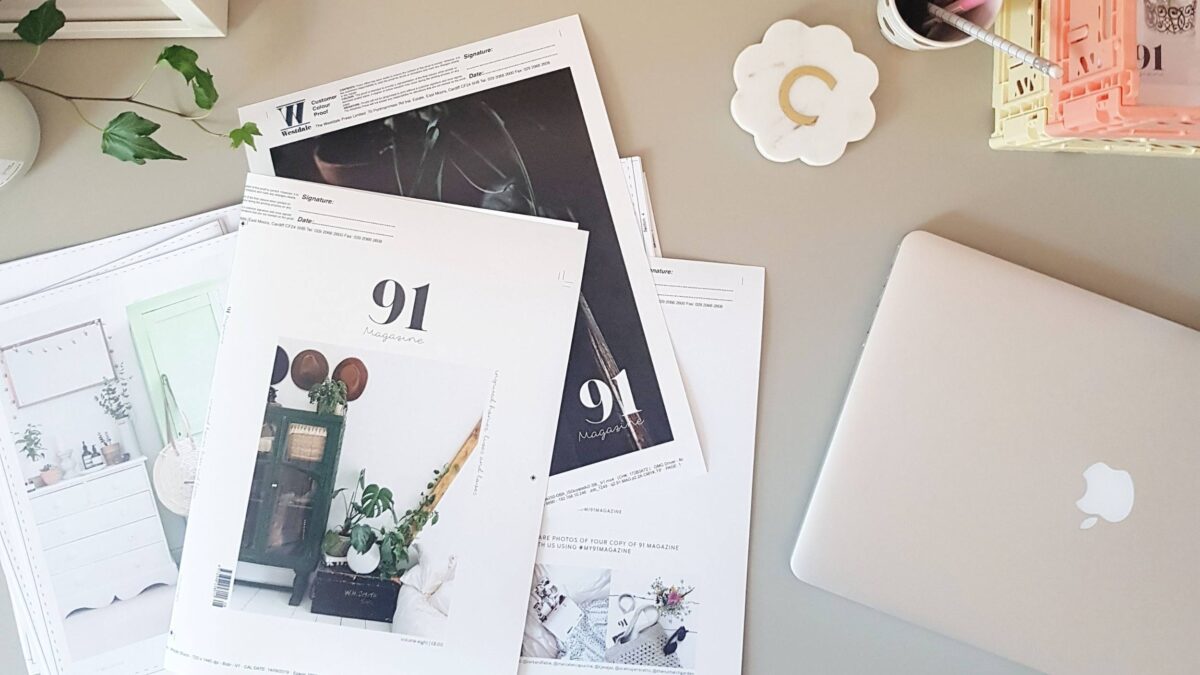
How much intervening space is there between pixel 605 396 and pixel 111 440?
1.43 feet

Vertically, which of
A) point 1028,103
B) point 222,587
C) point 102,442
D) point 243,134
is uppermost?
point 1028,103

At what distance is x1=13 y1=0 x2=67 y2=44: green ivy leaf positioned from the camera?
61cm

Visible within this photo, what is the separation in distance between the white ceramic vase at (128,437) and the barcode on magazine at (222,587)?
Answer: 5.0 inches

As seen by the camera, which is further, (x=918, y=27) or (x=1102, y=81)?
(x=918, y=27)

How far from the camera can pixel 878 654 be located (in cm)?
71

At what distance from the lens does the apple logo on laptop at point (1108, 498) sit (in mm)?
664

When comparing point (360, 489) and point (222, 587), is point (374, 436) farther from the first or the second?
point (222, 587)

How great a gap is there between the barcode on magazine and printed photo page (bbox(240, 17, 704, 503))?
286mm

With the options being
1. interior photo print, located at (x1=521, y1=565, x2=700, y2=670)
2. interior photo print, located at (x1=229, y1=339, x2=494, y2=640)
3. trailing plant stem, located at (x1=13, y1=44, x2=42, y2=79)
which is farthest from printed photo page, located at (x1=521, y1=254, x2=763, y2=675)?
trailing plant stem, located at (x1=13, y1=44, x2=42, y2=79)

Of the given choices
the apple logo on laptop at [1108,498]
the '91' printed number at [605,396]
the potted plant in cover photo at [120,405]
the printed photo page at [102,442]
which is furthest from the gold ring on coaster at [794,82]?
the potted plant in cover photo at [120,405]

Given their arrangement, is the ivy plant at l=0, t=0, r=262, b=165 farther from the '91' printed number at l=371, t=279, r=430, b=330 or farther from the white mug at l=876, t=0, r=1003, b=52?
the white mug at l=876, t=0, r=1003, b=52

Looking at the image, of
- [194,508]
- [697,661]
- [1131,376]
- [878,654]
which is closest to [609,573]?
[697,661]

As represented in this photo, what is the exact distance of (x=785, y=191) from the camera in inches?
27.7

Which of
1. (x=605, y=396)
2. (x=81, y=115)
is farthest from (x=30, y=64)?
(x=605, y=396)
